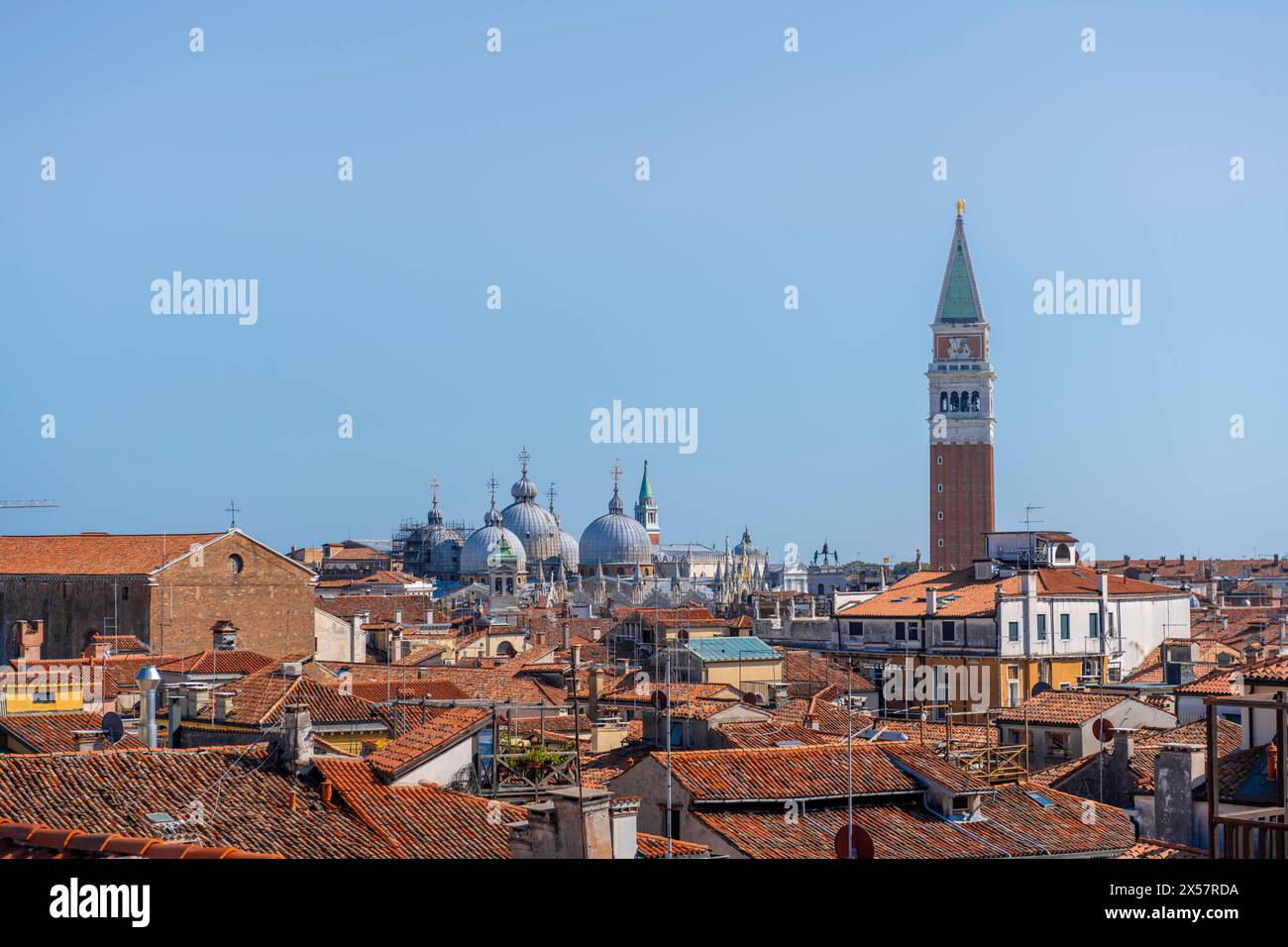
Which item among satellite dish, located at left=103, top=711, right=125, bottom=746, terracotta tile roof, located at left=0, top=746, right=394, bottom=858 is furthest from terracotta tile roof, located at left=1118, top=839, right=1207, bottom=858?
satellite dish, located at left=103, top=711, right=125, bottom=746

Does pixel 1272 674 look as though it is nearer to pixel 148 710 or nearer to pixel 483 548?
pixel 148 710

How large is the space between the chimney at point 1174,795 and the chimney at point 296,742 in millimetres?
6743

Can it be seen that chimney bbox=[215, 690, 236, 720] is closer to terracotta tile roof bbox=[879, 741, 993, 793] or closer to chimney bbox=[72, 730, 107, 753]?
chimney bbox=[72, 730, 107, 753]

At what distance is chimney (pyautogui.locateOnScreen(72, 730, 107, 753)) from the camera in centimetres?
1778

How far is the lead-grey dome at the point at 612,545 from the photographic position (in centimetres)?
13575

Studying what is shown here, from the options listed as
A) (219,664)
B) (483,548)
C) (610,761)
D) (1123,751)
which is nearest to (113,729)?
(610,761)

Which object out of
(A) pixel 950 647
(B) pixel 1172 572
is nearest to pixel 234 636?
(A) pixel 950 647

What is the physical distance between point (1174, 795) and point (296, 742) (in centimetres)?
689

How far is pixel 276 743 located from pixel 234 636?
26613 mm

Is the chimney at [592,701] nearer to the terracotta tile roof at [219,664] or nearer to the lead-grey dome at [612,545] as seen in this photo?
the terracotta tile roof at [219,664]

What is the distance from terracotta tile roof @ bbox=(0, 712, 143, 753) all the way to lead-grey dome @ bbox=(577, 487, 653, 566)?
115557 millimetres
